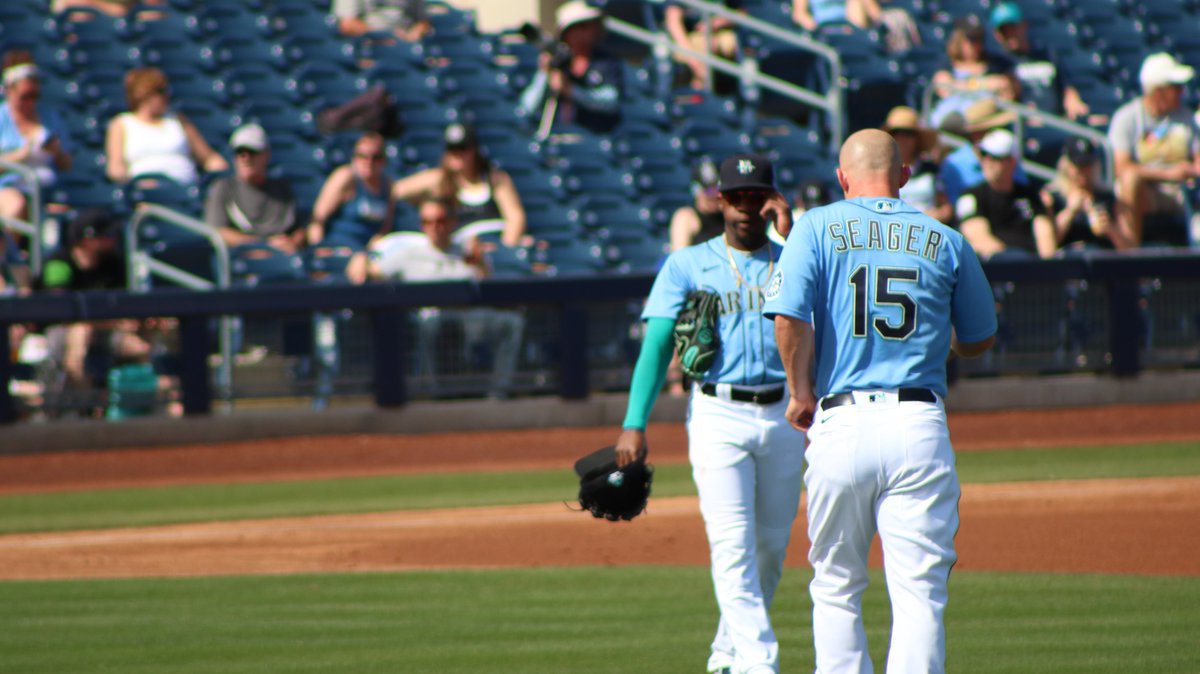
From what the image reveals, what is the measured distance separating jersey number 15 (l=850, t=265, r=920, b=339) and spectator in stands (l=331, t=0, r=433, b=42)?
1377cm

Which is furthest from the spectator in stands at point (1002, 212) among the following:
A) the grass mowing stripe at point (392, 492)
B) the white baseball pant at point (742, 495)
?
the white baseball pant at point (742, 495)

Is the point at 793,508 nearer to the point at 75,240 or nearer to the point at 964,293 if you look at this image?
the point at 964,293

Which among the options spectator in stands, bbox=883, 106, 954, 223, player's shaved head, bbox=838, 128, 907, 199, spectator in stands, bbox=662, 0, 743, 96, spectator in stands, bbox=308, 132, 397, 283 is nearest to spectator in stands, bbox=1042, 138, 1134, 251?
spectator in stands, bbox=883, 106, 954, 223

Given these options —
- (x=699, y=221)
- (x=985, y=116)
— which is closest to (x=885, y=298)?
(x=699, y=221)

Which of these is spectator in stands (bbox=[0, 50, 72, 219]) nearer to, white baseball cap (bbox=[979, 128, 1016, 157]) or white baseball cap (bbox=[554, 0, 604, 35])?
white baseball cap (bbox=[554, 0, 604, 35])

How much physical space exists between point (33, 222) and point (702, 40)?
315 inches

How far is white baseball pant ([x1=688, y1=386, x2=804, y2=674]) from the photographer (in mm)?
5930

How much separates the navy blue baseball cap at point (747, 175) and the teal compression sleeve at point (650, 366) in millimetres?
561

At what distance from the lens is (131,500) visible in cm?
1260

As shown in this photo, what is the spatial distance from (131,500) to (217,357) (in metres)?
1.83

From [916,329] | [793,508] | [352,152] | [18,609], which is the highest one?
[352,152]

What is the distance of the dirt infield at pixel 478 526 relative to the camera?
9.66 m

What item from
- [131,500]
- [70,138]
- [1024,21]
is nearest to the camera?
[131,500]

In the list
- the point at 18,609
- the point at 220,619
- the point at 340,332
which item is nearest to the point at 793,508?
the point at 220,619
